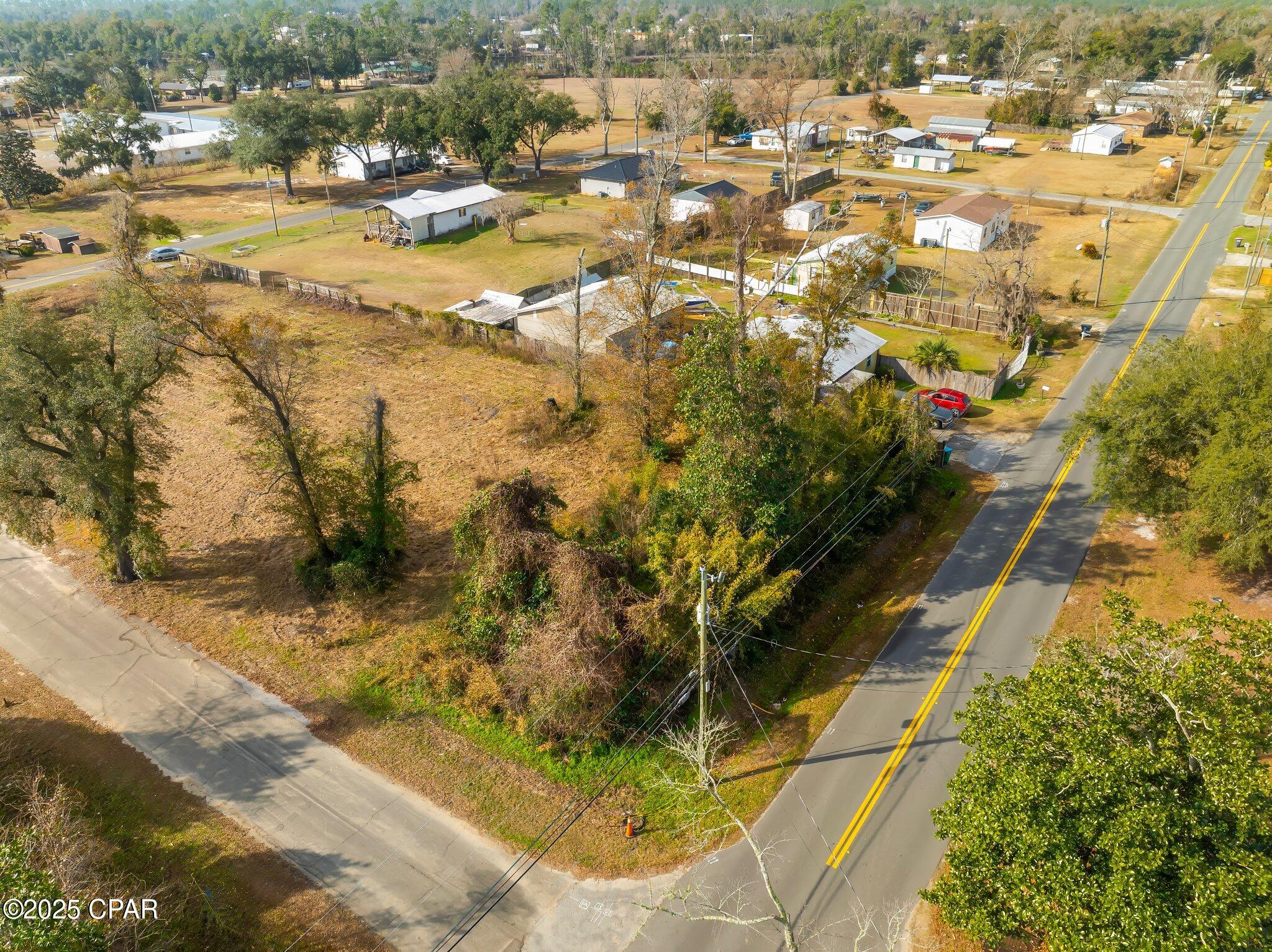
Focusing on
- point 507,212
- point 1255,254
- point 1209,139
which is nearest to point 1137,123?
point 1209,139

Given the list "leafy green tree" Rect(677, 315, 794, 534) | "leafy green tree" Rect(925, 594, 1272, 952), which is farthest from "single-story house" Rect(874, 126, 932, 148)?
"leafy green tree" Rect(925, 594, 1272, 952)

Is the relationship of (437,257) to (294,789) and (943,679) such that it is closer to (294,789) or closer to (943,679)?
(294,789)

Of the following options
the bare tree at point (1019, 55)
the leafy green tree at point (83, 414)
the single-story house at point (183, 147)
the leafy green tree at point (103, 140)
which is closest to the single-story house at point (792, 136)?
the bare tree at point (1019, 55)

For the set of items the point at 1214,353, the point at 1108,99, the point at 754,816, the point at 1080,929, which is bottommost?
the point at 754,816

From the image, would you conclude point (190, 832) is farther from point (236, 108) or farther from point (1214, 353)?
point (236, 108)

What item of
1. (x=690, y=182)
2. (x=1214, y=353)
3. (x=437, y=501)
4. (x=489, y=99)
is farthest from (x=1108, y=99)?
(x=437, y=501)

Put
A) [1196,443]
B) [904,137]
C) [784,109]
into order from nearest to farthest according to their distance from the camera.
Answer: [1196,443], [784,109], [904,137]

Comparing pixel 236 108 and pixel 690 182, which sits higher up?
pixel 236 108
